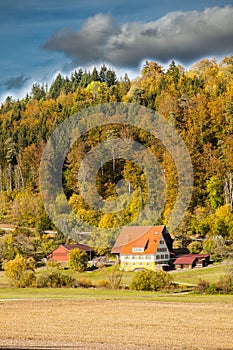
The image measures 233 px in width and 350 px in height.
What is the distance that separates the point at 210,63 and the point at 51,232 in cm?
4696

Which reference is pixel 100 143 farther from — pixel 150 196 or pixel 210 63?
pixel 210 63

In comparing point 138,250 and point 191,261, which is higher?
point 138,250

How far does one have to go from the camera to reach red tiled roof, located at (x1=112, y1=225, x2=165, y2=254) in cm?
5444

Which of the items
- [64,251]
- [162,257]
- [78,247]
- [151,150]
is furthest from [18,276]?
[151,150]

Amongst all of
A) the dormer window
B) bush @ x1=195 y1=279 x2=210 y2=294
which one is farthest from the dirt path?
the dormer window

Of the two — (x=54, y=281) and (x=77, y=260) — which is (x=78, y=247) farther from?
(x=54, y=281)

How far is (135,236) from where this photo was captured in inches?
2181

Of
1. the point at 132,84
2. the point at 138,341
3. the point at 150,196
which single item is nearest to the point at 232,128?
the point at 150,196

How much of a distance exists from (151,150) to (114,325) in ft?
150

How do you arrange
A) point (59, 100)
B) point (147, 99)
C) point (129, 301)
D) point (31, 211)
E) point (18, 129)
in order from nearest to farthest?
1. point (129, 301)
2. point (31, 211)
3. point (147, 99)
4. point (18, 129)
5. point (59, 100)

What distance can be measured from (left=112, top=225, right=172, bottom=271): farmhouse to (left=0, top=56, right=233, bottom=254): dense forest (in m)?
2.62

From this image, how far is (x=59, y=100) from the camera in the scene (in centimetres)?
10269

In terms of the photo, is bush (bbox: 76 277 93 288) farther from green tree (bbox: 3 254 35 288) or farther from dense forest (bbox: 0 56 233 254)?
dense forest (bbox: 0 56 233 254)

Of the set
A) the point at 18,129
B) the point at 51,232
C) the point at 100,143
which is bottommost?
the point at 51,232
